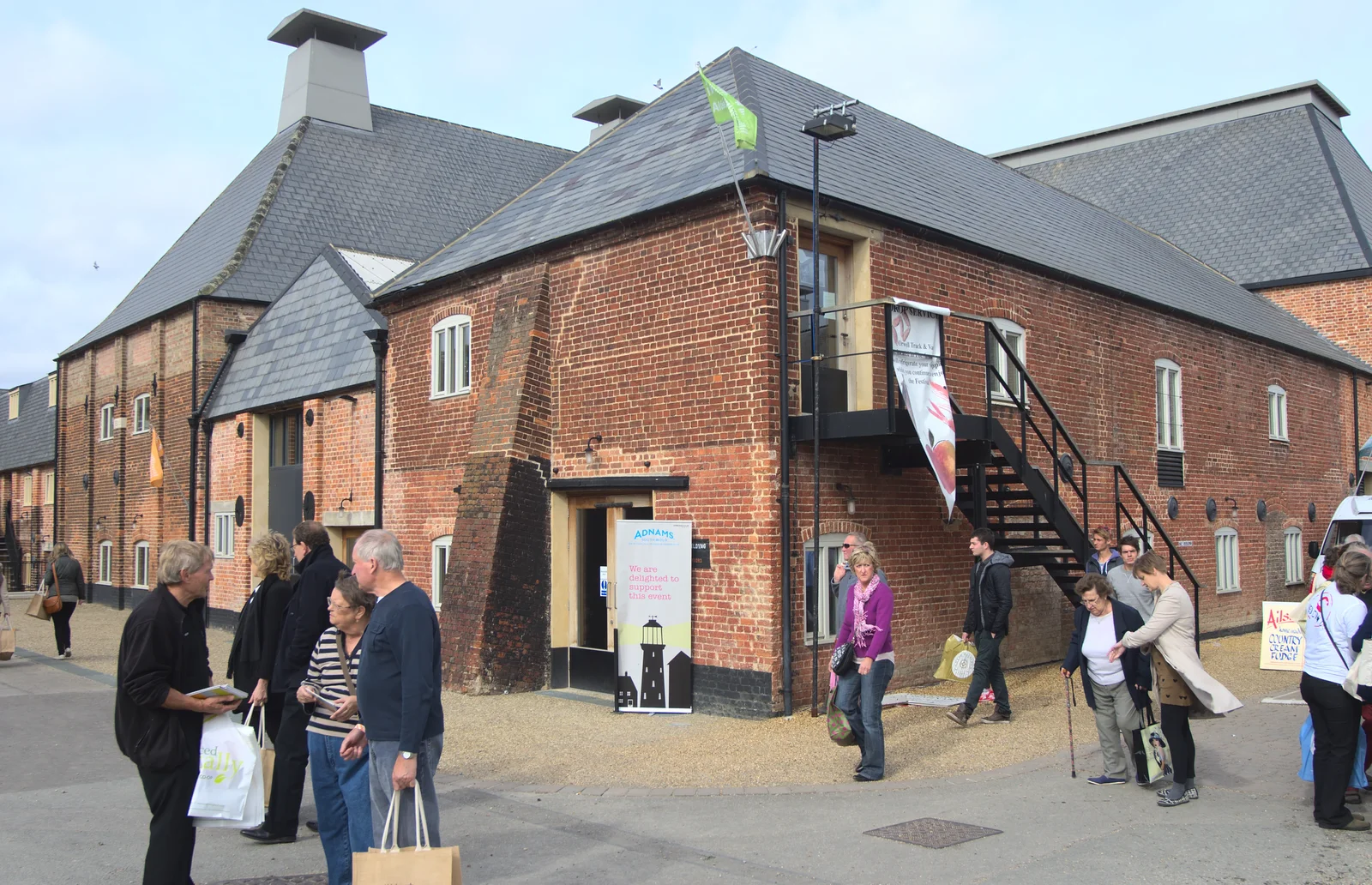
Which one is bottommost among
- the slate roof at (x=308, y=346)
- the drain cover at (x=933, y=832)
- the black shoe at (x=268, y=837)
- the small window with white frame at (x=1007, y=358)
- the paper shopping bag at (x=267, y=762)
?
the black shoe at (x=268, y=837)

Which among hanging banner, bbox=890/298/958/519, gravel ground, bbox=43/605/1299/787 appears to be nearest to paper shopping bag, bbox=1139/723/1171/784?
→ gravel ground, bbox=43/605/1299/787

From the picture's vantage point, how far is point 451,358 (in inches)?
597

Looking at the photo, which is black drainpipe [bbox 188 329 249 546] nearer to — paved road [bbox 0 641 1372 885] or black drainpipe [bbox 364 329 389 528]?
black drainpipe [bbox 364 329 389 528]

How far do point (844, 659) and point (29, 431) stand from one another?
→ 39.4m

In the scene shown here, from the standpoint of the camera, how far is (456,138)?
29.8 meters

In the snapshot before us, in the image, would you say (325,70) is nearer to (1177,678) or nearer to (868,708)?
(868,708)

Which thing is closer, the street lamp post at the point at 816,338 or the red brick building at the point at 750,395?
the street lamp post at the point at 816,338

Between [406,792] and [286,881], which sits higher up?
[406,792]

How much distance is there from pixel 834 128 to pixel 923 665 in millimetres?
5901

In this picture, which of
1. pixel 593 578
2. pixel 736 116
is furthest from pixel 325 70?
pixel 736 116

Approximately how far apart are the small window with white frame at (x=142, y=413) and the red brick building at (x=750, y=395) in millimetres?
11715

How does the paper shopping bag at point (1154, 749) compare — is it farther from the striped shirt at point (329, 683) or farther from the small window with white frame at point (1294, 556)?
the small window with white frame at point (1294, 556)

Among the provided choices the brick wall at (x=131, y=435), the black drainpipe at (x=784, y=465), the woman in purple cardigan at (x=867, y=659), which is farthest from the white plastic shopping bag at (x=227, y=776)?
the brick wall at (x=131, y=435)

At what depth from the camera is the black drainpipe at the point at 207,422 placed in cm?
2217
